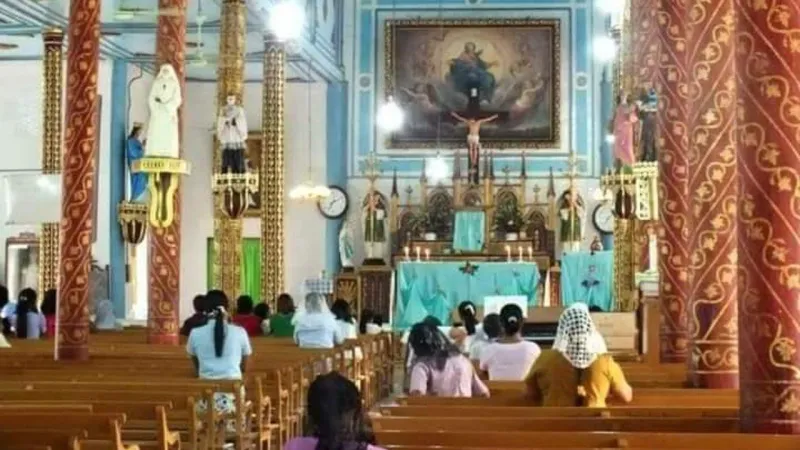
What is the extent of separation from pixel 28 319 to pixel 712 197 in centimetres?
1187

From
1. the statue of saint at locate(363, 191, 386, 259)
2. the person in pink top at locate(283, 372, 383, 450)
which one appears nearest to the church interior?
the person in pink top at locate(283, 372, 383, 450)

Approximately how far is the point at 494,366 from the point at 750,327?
492 centimetres

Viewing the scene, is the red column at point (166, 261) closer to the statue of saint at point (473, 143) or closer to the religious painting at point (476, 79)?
the statue of saint at point (473, 143)

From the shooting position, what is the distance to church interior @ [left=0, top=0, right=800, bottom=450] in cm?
721

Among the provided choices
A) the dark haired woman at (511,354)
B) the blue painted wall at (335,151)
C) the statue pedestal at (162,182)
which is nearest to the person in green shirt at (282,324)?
the statue pedestal at (162,182)

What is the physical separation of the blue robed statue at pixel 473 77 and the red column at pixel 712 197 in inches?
902

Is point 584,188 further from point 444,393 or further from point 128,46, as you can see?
point 444,393

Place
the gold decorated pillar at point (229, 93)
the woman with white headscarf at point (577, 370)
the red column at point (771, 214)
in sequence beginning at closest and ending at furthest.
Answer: the red column at point (771, 214) < the woman with white headscarf at point (577, 370) < the gold decorated pillar at point (229, 93)

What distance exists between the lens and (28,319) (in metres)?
19.3

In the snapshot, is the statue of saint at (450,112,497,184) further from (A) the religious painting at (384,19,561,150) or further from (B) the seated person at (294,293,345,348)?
(B) the seated person at (294,293,345,348)

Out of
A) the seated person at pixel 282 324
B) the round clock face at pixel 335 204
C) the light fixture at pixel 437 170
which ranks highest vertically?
the light fixture at pixel 437 170

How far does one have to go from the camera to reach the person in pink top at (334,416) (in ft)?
15.3

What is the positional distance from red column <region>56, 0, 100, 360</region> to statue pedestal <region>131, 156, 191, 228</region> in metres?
1.09

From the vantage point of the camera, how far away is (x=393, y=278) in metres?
29.4
